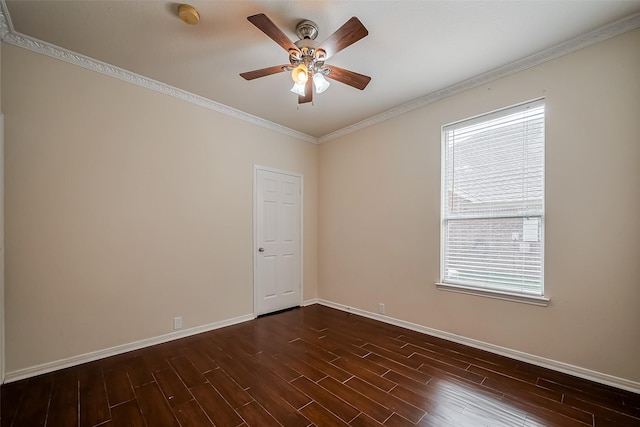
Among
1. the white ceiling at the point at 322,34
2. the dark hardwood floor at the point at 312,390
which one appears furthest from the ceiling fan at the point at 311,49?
the dark hardwood floor at the point at 312,390

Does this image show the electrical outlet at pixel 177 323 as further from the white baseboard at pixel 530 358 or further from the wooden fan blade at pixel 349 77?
the wooden fan blade at pixel 349 77

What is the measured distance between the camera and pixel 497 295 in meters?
2.72

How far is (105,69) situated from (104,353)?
2774 millimetres

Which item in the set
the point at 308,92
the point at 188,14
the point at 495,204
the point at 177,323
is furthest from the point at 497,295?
the point at 188,14

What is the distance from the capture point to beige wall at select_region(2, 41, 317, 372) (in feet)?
7.59

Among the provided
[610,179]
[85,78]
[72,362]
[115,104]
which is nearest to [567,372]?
[610,179]

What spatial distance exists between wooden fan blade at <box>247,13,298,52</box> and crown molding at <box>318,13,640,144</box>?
1.98m

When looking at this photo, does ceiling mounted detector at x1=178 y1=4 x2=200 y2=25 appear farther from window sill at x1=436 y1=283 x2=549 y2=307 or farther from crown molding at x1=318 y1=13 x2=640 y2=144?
window sill at x1=436 y1=283 x2=549 y2=307

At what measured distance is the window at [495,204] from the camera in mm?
2566

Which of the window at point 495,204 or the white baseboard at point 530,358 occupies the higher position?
the window at point 495,204

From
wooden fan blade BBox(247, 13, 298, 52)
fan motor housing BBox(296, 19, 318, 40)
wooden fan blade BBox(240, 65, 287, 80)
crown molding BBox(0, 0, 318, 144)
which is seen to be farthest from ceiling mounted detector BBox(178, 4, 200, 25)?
crown molding BBox(0, 0, 318, 144)

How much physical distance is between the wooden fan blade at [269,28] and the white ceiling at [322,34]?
28cm

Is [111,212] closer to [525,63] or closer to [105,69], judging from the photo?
[105,69]

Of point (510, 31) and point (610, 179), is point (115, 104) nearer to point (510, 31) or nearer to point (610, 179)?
point (510, 31)
